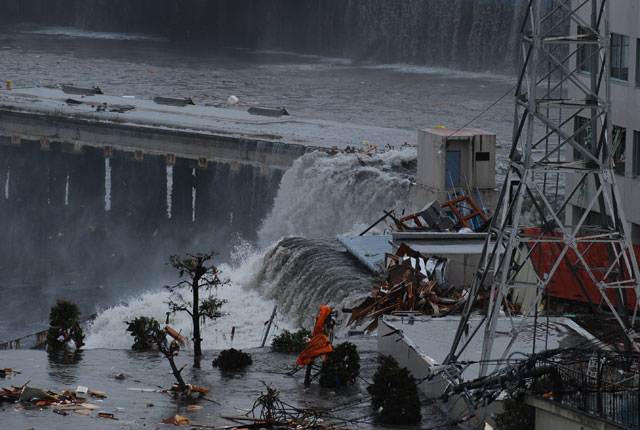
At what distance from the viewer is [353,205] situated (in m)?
77.6

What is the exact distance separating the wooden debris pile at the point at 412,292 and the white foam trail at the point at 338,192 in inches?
1213

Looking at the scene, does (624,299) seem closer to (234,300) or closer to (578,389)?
(578,389)

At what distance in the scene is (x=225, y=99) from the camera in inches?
5438

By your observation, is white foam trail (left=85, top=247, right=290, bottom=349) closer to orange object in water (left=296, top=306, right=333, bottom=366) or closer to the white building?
the white building

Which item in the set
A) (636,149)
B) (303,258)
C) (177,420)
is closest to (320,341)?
(177,420)

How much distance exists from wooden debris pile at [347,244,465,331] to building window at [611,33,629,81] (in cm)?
940

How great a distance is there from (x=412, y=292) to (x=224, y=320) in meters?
19.2

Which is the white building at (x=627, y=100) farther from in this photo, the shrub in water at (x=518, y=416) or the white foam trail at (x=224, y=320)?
the shrub in water at (x=518, y=416)

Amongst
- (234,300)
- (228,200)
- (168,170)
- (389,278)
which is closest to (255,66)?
(168,170)

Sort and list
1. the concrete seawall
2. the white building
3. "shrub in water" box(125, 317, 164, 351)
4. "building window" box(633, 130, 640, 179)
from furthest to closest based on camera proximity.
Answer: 1. the concrete seawall
2. "building window" box(633, 130, 640, 179)
3. the white building
4. "shrub in water" box(125, 317, 164, 351)

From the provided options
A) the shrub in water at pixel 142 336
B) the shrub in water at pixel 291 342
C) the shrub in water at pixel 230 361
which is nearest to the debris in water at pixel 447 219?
the shrub in water at pixel 291 342

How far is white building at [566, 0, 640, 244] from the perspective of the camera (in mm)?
42250

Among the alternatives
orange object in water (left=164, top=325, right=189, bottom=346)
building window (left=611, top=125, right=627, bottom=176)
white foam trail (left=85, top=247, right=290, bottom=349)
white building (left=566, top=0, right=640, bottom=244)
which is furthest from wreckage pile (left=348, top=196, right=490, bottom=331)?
white foam trail (left=85, top=247, right=290, bottom=349)

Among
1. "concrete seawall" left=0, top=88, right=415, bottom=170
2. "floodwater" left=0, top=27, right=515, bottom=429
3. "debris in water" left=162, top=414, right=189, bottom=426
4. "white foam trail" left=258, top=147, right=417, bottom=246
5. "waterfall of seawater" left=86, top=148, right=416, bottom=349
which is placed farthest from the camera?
"concrete seawall" left=0, top=88, right=415, bottom=170
